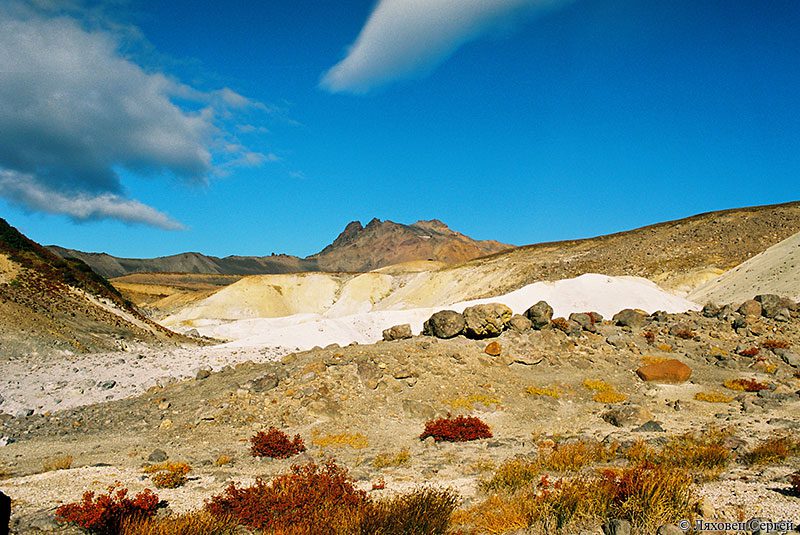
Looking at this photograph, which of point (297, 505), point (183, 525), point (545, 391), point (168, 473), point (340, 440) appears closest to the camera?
point (183, 525)

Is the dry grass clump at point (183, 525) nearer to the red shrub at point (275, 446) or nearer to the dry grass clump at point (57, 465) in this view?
the dry grass clump at point (57, 465)

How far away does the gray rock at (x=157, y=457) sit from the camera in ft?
33.1

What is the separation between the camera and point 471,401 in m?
14.7

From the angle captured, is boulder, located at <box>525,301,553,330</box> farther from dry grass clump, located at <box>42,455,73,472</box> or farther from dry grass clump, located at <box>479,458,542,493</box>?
dry grass clump, located at <box>42,455,73,472</box>

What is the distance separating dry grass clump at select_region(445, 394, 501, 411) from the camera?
14453 millimetres

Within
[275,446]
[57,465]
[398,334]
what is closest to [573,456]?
[275,446]

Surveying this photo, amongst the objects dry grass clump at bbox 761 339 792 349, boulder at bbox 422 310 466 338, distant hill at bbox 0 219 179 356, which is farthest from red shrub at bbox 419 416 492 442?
distant hill at bbox 0 219 179 356

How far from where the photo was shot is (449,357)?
17562 millimetres

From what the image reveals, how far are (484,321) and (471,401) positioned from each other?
562cm

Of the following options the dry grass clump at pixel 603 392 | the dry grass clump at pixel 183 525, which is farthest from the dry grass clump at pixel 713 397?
the dry grass clump at pixel 183 525

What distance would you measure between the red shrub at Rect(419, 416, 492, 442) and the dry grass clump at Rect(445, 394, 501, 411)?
1.64 metres

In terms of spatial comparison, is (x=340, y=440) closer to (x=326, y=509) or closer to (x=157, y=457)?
(x=157, y=457)

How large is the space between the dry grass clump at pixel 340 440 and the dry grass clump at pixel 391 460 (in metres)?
1.39

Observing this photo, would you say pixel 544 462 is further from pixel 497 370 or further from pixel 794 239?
pixel 794 239
